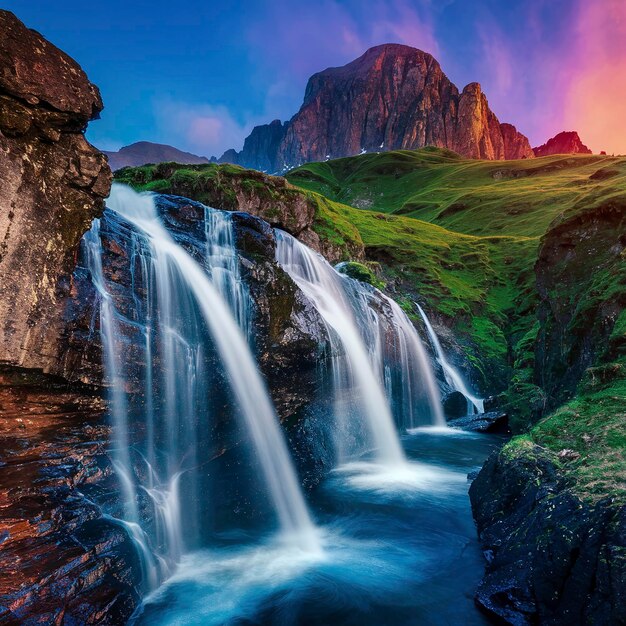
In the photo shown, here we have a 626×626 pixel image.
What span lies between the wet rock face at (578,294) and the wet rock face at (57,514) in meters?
12.6

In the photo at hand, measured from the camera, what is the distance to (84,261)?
9383 mm

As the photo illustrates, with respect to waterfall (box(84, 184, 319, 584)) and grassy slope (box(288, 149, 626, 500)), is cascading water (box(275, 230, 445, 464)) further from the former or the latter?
grassy slope (box(288, 149, 626, 500))

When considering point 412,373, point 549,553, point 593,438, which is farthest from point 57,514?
point 412,373

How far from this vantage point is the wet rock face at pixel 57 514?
237 inches

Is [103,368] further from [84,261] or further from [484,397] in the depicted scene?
[484,397]

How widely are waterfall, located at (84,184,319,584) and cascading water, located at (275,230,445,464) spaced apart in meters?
4.09

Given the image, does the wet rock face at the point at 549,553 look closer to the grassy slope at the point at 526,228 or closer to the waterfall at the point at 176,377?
the grassy slope at the point at 526,228

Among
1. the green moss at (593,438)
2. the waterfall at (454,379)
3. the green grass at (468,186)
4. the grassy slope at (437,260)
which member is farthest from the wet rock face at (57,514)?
the waterfall at (454,379)

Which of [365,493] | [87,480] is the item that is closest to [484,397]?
[365,493]

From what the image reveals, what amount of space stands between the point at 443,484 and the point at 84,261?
40.3 ft

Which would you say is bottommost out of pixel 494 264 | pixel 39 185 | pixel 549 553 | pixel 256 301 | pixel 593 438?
pixel 549 553

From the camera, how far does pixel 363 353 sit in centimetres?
1891

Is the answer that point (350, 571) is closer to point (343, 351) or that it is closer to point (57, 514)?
point (57, 514)

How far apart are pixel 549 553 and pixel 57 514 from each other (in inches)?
297
